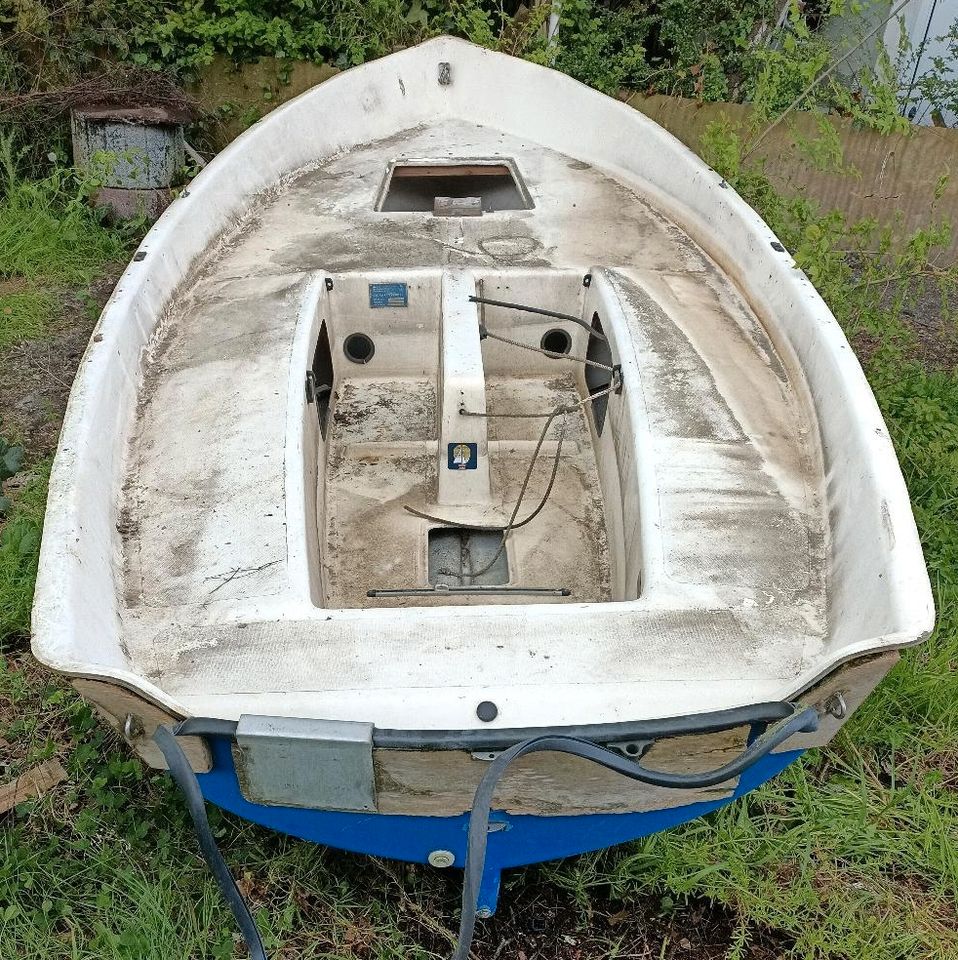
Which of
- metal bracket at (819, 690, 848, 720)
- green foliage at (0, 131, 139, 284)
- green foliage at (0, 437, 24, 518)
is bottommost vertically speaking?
green foliage at (0, 437, 24, 518)

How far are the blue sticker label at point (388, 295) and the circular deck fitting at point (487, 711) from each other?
1.98 m

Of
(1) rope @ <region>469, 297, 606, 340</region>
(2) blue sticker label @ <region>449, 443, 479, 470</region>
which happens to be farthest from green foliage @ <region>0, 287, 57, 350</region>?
(2) blue sticker label @ <region>449, 443, 479, 470</region>

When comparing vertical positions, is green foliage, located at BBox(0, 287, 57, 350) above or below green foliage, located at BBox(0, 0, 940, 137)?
below

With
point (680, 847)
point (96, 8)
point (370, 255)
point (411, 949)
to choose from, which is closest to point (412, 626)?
point (411, 949)

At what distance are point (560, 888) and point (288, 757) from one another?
3.44 ft

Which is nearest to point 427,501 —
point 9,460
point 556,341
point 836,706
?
point 556,341

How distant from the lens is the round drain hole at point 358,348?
3.40 metres

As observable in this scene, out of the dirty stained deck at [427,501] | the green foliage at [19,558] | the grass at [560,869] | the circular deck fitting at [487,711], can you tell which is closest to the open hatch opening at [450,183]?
the dirty stained deck at [427,501]

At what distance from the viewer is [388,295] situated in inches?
130

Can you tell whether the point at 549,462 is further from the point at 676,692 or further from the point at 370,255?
the point at 676,692

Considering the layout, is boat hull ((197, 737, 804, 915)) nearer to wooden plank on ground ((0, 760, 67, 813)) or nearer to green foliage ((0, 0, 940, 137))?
wooden plank on ground ((0, 760, 67, 813))

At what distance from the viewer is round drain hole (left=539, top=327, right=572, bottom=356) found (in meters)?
3.40

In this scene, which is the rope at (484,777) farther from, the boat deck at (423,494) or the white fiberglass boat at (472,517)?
the boat deck at (423,494)

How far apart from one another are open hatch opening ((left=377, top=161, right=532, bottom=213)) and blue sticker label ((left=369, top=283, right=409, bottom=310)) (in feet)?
4.33
